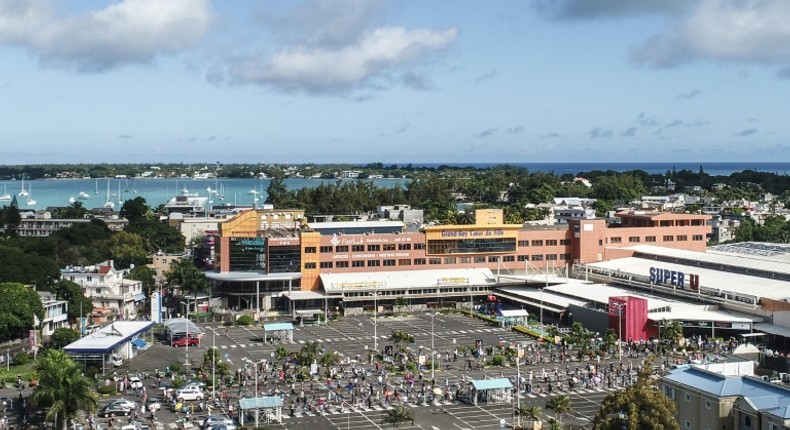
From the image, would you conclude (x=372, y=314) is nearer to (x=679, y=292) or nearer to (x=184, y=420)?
(x=679, y=292)

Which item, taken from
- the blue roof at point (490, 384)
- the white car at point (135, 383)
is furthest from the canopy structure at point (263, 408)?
the blue roof at point (490, 384)

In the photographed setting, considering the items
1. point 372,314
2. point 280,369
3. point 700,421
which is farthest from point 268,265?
point 700,421

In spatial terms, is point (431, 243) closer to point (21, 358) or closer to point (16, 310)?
point (16, 310)

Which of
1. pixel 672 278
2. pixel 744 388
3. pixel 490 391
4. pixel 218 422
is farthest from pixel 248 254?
pixel 744 388

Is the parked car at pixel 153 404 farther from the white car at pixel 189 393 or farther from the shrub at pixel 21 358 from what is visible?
the shrub at pixel 21 358

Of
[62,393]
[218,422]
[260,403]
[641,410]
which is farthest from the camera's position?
[260,403]

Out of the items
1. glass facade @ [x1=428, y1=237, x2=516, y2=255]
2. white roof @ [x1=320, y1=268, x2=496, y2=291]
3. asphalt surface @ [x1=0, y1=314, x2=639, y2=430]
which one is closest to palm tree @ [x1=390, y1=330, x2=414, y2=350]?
asphalt surface @ [x1=0, y1=314, x2=639, y2=430]
